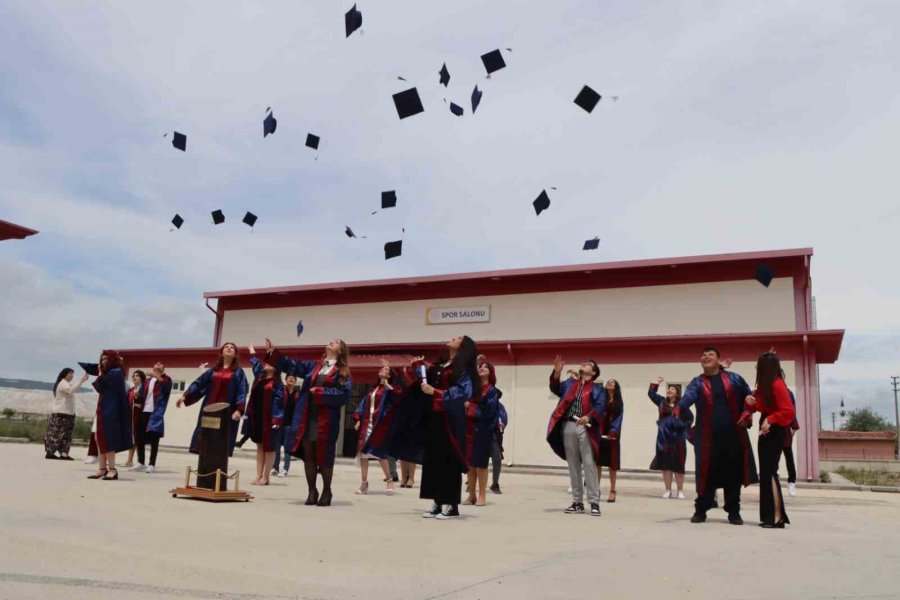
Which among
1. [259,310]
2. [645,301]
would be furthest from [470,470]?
[259,310]

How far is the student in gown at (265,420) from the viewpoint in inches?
430

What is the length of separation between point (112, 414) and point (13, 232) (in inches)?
150

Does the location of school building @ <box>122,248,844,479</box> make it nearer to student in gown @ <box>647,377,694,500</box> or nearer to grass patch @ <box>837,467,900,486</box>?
grass patch @ <box>837,467,900,486</box>

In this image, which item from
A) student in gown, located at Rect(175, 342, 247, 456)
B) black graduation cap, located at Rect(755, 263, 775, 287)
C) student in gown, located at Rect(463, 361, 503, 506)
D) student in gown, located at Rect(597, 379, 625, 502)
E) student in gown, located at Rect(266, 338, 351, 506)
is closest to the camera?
student in gown, located at Rect(266, 338, 351, 506)

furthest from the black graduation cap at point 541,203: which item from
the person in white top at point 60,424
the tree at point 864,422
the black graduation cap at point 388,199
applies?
the tree at point 864,422

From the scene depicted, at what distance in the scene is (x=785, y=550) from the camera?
229 inches

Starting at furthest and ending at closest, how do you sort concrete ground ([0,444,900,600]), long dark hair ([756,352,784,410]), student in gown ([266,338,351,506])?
1. student in gown ([266,338,351,506])
2. long dark hair ([756,352,784,410])
3. concrete ground ([0,444,900,600])

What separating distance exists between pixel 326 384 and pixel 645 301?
1553 cm

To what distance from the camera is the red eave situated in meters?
11.4

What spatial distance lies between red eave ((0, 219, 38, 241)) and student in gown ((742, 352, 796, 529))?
10400mm

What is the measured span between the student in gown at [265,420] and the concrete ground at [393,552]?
2421mm

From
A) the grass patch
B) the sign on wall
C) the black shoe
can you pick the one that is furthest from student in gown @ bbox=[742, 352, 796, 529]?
the sign on wall

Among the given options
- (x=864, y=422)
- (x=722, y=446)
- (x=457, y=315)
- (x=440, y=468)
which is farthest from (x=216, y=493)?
(x=864, y=422)

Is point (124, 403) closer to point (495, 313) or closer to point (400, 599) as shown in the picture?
point (400, 599)
